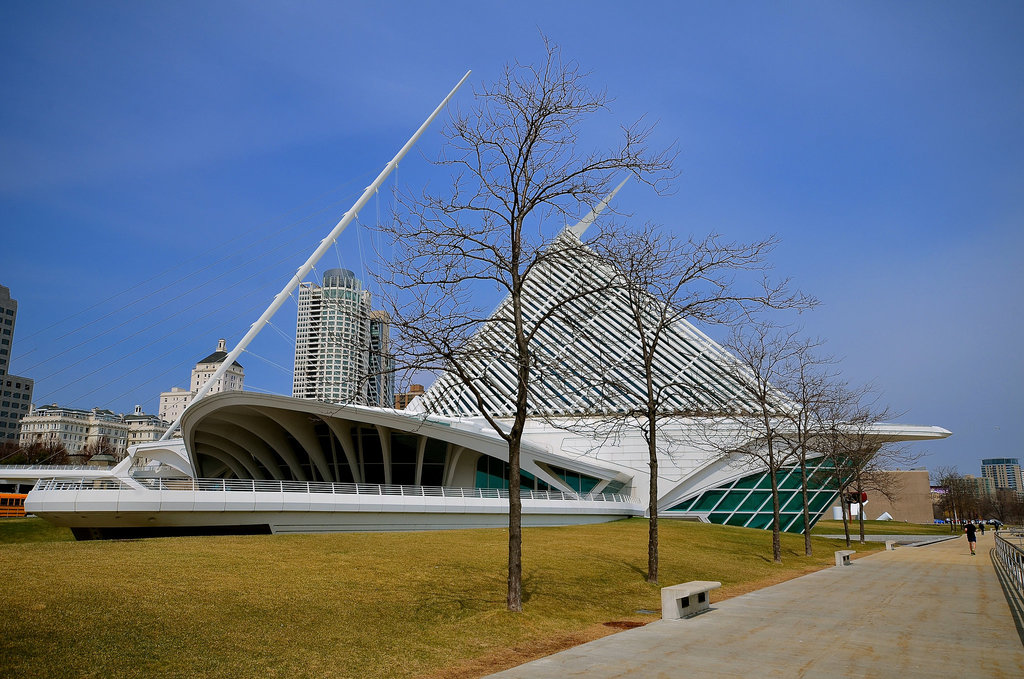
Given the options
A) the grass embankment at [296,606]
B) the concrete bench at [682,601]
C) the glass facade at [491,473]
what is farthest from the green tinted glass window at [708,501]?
the concrete bench at [682,601]

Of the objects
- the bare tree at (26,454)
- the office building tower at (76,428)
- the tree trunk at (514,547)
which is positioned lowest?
the tree trunk at (514,547)

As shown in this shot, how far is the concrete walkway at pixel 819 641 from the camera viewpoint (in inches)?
298

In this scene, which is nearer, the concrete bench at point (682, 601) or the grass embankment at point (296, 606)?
the grass embankment at point (296, 606)

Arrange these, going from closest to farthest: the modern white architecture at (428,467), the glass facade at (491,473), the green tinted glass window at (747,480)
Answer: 1. the modern white architecture at (428,467)
2. the glass facade at (491,473)
3. the green tinted glass window at (747,480)

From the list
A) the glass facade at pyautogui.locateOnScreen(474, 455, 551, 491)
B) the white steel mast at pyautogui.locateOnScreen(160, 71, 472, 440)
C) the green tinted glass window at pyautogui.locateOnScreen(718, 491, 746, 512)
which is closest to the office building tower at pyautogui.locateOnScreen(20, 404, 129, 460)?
the white steel mast at pyautogui.locateOnScreen(160, 71, 472, 440)

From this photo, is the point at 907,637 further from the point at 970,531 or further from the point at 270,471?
the point at 270,471

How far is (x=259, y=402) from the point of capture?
101 feet

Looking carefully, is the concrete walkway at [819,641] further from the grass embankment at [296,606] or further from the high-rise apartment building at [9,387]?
the high-rise apartment building at [9,387]

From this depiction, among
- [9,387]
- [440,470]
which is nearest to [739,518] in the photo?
[440,470]

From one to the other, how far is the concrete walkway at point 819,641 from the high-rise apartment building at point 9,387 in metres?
145

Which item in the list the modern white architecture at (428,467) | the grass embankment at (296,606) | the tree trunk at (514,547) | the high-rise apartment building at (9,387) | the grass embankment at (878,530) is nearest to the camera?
the grass embankment at (296,606)

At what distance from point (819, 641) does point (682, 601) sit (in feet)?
7.82

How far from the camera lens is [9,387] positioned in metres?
142

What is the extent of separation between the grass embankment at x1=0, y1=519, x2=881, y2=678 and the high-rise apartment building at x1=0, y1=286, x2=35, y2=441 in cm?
13754
